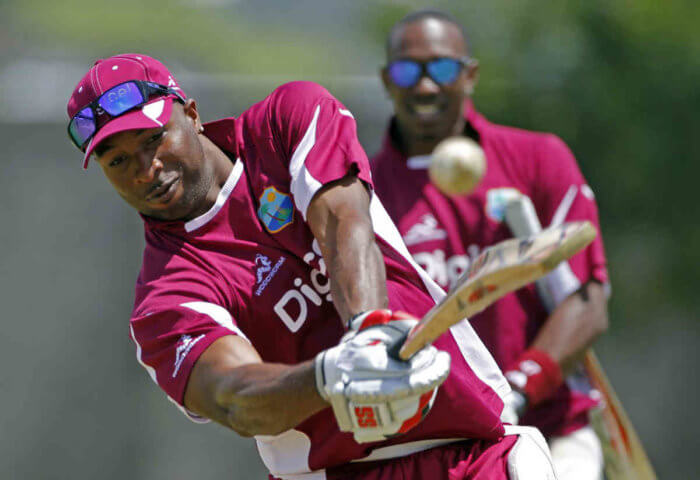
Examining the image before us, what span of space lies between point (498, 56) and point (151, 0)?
14086 mm

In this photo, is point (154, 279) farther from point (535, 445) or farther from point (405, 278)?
point (535, 445)

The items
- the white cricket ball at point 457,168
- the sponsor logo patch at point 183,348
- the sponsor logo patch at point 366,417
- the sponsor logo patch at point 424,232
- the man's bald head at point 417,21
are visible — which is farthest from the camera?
the man's bald head at point 417,21

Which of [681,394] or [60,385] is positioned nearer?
[60,385]

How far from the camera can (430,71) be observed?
5078mm

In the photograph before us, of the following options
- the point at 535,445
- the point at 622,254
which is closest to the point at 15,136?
the point at 622,254

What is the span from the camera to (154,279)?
9.91 feet

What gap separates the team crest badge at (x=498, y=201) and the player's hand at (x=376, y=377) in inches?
94.2

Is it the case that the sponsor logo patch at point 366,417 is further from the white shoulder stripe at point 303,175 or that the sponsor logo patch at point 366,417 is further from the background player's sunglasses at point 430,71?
the background player's sunglasses at point 430,71

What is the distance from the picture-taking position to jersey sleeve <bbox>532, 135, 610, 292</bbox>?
4820mm

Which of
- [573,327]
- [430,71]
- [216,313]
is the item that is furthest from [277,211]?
[430,71]

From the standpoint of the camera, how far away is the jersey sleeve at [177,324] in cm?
281

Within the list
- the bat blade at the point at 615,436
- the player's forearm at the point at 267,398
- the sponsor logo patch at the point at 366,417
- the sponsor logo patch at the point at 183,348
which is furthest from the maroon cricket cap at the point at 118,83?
the bat blade at the point at 615,436

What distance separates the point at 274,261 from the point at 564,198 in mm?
2132

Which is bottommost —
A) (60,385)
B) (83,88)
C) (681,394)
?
(681,394)
